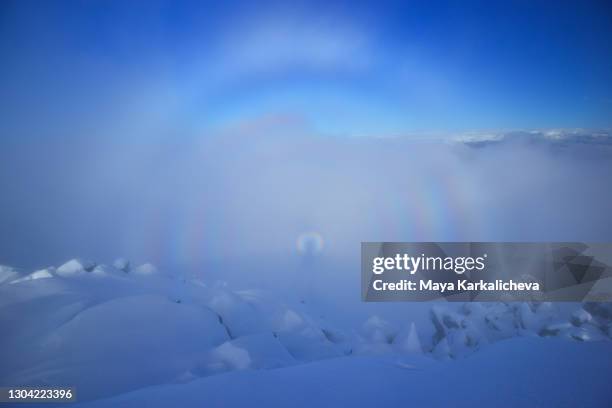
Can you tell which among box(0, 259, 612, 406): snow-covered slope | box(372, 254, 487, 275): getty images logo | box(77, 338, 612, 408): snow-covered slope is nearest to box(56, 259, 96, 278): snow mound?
box(0, 259, 612, 406): snow-covered slope

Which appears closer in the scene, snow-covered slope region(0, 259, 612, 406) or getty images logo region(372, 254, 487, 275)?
snow-covered slope region(0, 259, 612, 406)

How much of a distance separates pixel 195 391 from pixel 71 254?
3.73 ft

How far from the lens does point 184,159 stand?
203cm

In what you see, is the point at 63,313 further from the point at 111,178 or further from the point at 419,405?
the point at 419,405

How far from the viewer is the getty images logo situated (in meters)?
2.00

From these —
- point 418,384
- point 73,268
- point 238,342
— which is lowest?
point 418,384

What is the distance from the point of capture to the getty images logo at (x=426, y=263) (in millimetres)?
1995

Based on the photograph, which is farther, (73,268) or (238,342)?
(73,268)

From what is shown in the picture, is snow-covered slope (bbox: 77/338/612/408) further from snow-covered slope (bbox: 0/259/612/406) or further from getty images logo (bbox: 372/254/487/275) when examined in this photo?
getty images logo (bbox: 372/254/487/275)

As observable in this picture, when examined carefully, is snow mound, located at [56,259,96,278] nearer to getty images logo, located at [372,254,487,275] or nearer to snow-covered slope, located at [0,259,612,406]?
snow-covered slope, located at [0,259,612,406]

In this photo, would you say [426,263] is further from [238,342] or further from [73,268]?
[73,268]

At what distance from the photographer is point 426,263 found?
201 centimetres

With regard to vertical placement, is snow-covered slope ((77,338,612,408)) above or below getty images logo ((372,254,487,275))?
below

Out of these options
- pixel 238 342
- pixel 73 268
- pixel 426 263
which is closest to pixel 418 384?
pixel 426 263
